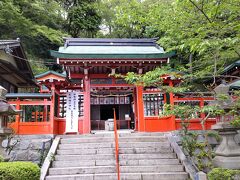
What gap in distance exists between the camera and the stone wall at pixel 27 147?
8703 mm

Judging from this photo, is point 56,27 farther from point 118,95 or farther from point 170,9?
point 170,9

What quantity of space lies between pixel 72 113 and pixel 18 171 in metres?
6.09

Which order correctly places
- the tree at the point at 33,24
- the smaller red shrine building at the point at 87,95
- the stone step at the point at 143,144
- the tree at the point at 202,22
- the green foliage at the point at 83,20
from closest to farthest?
the tree at the point at 202,22
the stone step at the point at 143,144
the smaller red shrine building at the point at 87,95
the tree at the point at 33,24
the green foliage at the point at 83,20

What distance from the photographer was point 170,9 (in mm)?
6453

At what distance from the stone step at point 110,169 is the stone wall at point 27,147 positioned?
1.86 meters

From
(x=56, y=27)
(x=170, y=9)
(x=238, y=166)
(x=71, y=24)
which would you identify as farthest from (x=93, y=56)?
(x=71, y=24)

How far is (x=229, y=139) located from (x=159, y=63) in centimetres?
556

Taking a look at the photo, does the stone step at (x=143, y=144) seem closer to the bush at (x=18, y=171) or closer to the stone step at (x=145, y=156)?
the stone step at (x=145, y=156)

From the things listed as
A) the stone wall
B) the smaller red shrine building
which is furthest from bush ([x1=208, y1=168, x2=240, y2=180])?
the stone wall

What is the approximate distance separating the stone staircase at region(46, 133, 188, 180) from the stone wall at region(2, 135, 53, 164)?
86 centimetres

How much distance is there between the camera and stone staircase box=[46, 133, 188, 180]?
6.97m

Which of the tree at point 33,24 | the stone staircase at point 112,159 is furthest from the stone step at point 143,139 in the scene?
the tree at point 33,24

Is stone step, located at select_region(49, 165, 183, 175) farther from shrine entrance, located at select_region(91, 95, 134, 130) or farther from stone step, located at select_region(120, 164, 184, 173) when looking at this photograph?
shrine entrance, located at select_region(91, 95, 134, 130)

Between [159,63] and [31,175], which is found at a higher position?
[159,63]
